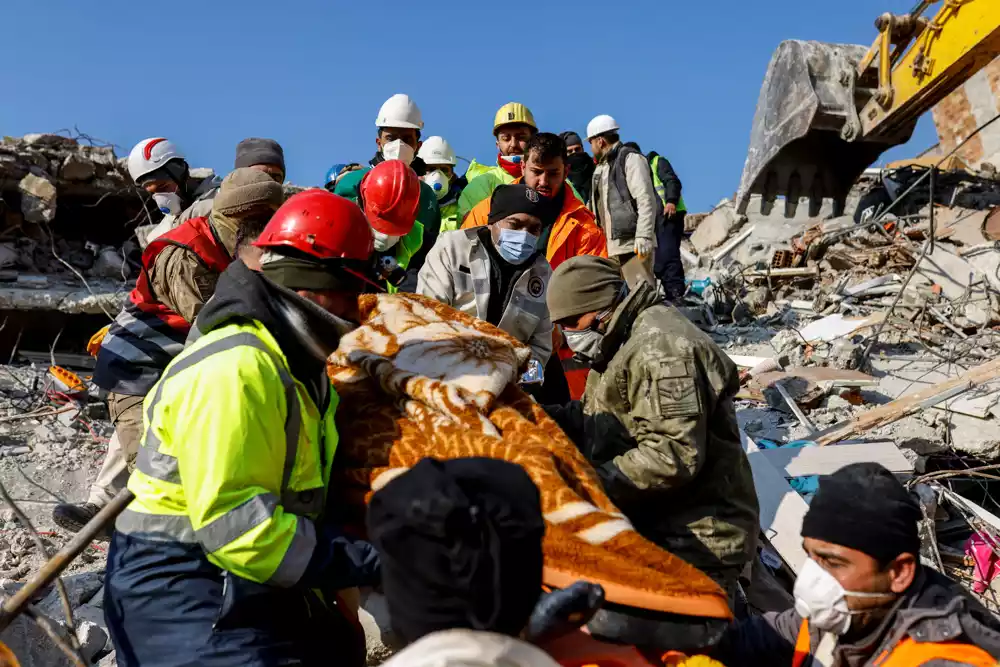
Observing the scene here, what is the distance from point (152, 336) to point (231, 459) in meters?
1.75

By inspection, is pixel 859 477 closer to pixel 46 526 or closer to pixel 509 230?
pixel 509 230

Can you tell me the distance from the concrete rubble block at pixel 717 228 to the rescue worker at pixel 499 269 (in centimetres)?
1176

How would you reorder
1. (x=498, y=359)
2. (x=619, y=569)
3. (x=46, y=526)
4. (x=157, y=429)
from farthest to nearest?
(x=46, y=526)
(x=498, y=359)
(x=619, y=569)
(x=157, y=429)

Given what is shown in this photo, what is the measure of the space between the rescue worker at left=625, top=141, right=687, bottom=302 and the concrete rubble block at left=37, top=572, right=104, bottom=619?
19.8 feet

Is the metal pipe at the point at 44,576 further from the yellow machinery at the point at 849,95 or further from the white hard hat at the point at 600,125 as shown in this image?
the yellow machinery at the point at 849,95

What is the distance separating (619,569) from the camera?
2.02 m

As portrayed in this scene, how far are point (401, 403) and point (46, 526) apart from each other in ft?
10.0

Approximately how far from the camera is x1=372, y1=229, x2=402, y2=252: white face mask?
167 inches

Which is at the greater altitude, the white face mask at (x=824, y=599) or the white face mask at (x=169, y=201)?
the white face mask at (x=169, y=201)

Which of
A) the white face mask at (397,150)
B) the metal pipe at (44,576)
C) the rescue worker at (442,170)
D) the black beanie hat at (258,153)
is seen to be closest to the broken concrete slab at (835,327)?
the rescue worker at (442,170)

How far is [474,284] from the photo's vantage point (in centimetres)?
380

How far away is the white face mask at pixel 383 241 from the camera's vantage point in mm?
4250

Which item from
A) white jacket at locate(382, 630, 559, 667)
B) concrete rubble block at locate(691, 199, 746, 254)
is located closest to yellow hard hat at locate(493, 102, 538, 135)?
white jacket at locate(382, 630, 559, 667)

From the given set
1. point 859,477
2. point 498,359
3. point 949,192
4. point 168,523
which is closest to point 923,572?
point 859,477
